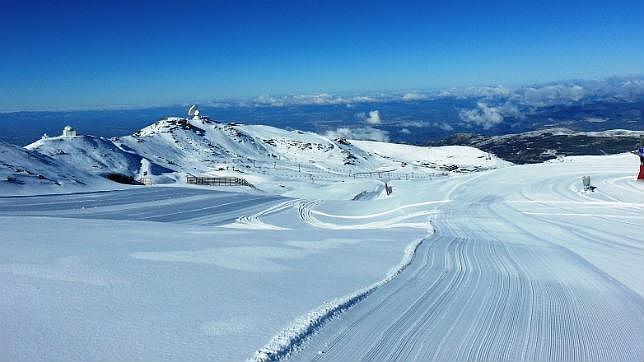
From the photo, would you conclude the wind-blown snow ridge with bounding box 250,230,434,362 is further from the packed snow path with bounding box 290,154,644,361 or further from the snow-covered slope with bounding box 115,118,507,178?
the snow-covered slope with bounding box 115,118,507,178

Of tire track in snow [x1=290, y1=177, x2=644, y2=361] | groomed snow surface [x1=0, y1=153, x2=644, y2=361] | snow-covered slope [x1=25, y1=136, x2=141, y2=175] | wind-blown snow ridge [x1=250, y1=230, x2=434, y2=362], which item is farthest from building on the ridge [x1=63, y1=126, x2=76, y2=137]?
wind-blown snow ridge [x1=250, y1=230, x2=434, y2=362]

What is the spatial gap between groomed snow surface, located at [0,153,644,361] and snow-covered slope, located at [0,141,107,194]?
1100 centimetres

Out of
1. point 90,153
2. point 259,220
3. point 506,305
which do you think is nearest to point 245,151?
point 90,153

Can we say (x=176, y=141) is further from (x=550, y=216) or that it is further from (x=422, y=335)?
(x=422, y=335)

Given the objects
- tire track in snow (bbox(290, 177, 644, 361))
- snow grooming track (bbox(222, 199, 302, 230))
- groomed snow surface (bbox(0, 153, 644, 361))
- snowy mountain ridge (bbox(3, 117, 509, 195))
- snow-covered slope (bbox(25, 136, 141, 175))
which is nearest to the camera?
groomed snow surface (bbox(0, 153, 644, 361))

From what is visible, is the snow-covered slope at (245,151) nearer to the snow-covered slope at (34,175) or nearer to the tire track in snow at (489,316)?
the snow-covered slope at (34,175)

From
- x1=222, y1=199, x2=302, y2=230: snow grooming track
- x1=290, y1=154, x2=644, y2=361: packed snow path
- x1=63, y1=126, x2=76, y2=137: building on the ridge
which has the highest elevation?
x1=63, y1=126, x2=76, y2=137: building on the ridge

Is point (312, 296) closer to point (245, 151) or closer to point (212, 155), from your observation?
point (212, 155)

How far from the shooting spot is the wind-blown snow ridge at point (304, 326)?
414 centimetres

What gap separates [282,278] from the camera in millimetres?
6633

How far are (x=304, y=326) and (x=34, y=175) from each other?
74.2 feet

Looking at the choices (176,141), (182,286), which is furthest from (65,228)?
(176,141)

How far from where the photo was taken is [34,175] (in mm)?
22641

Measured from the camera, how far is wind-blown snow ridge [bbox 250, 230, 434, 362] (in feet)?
13.6
